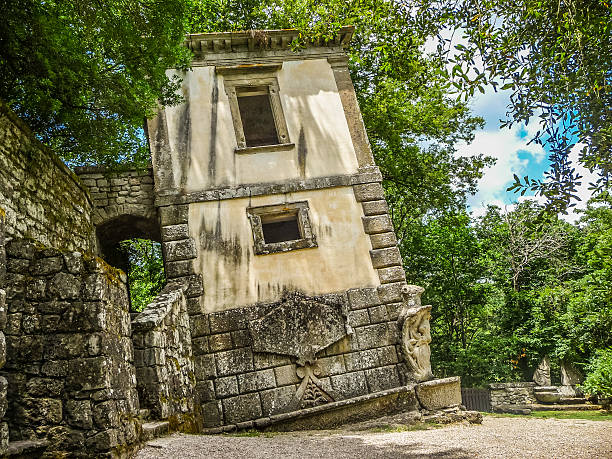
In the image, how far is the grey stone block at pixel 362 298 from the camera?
9594 mm

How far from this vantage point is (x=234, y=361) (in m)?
8.95

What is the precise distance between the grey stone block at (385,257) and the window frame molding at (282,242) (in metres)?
1.14

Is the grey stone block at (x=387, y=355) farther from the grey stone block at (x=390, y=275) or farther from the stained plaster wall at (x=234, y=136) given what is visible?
the stained plaster wall at (x=234, y=136)

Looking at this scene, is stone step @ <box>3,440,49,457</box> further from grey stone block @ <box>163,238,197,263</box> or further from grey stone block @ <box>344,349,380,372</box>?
grey stone block @ <box>344,349,380,372</box>

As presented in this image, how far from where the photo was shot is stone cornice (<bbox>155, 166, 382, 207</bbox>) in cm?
987

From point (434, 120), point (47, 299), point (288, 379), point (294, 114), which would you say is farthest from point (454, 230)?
point (47, 299)

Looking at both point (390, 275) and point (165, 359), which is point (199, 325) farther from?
point (390, 275)

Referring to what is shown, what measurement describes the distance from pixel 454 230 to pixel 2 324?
19945 millimetres

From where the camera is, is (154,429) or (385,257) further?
(385,257)

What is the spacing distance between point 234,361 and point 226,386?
42 centimetres

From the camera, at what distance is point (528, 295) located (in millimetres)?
20422

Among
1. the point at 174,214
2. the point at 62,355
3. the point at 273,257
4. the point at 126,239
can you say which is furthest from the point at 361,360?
the point at 62,355

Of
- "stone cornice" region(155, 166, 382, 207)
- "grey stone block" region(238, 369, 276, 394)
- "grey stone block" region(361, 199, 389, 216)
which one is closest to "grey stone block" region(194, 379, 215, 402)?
"grey stone block" region(238, 369, 276, 394)

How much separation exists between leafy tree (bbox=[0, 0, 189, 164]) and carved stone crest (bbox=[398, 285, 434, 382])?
5627 mm
